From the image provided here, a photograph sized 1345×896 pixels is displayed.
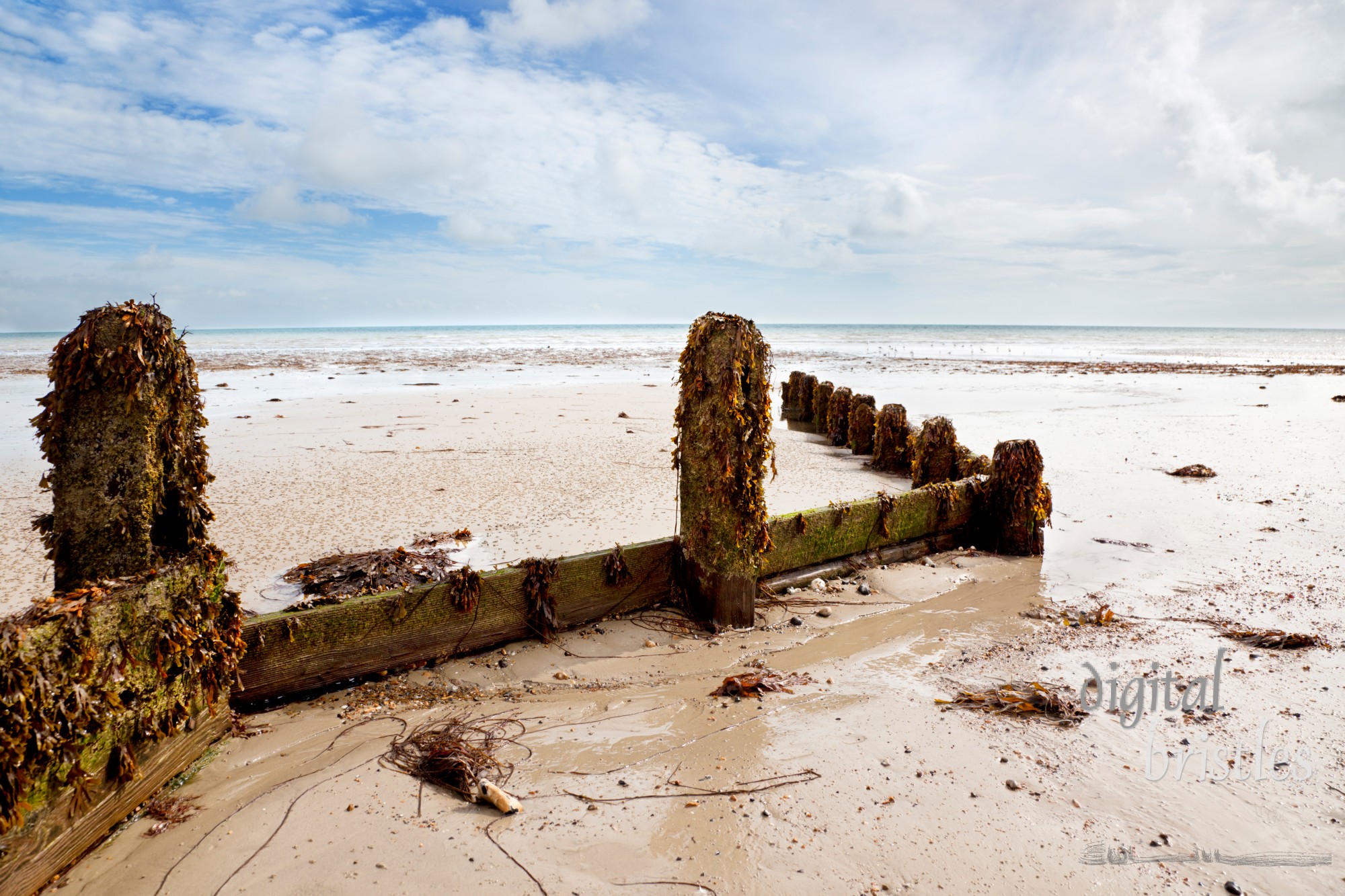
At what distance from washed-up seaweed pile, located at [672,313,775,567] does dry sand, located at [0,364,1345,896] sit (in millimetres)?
977

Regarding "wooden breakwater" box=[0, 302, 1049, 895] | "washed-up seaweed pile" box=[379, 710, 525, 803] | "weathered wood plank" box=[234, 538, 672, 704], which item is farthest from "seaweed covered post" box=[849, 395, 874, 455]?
"washed-up seaweed pile" box=[379, 710, 525, 803]

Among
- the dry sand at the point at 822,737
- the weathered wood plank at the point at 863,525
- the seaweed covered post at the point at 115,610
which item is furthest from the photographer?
the weathered wood plank at the point at 863,525

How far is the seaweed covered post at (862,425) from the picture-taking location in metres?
15.5

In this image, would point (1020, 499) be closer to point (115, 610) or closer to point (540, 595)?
point (540, 595)

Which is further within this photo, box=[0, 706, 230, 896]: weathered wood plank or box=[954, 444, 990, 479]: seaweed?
box=[954, 444, 990, 479]: seaweed

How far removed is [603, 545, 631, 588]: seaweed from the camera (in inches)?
247

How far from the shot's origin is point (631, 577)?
6.43m

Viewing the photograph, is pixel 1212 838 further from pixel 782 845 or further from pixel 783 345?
pixel 783 345

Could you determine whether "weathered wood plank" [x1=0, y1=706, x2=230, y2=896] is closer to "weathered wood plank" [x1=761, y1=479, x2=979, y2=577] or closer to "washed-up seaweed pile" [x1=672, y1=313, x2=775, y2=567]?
"washed-up seaweed pile" [x1=672, y1=313, x2=775, y2=567]

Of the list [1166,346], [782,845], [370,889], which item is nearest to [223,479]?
[370,889]

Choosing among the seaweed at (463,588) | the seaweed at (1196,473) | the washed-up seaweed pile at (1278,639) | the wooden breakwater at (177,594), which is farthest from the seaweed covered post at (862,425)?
the seaweed at (463,588)

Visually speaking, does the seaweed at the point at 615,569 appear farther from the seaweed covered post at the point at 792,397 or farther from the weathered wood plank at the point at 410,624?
the seaweed covered post at the point at 792,397

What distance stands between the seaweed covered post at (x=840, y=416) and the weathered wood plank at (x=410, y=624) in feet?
37.6

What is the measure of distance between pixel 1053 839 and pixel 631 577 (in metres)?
3.80
